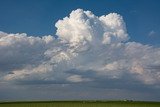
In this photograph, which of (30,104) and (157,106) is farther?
(30,104)

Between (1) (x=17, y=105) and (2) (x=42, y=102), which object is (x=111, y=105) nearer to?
(2) (x=42, y=102)

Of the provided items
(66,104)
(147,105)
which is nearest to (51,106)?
(66,104)

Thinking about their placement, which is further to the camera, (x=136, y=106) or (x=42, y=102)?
(x=42, y=102)

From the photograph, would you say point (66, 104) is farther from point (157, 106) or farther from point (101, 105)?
point (157, 106)

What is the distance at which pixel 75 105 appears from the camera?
16225 cm

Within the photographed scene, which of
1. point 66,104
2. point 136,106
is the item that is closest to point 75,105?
point 66,104

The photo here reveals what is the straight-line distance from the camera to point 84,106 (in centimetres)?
15950

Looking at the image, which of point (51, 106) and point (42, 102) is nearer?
point (51, 106)

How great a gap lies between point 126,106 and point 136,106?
5448mm

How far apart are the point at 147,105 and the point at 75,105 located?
34755 millimetres

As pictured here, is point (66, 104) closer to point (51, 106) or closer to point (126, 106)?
point (51, 106)

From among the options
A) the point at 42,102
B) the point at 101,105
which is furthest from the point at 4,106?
the point at 101,105

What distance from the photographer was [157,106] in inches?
6043

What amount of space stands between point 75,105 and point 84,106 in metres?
5.13
